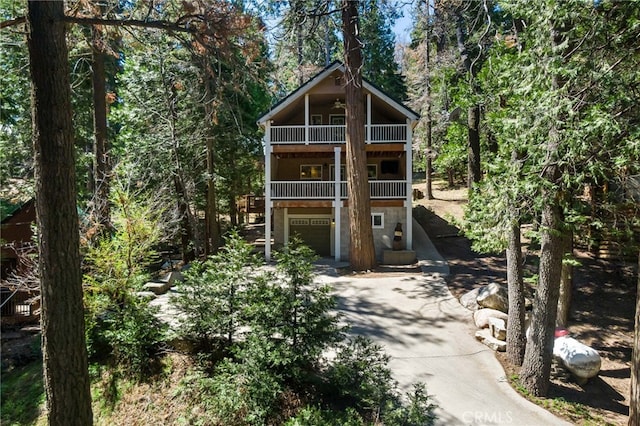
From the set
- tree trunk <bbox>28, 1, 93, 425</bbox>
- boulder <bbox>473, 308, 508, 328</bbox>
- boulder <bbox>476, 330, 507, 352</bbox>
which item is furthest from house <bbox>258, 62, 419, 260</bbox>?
tree trunk <bbox>28, 1, 93, 425</bbox>

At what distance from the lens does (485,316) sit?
28.9 feet

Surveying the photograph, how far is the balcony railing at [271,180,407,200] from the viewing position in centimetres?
1534

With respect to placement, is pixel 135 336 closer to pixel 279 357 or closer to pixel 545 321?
pixel 279 357

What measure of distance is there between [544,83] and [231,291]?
21.3 ft

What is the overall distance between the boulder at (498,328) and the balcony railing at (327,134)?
29.9 feet

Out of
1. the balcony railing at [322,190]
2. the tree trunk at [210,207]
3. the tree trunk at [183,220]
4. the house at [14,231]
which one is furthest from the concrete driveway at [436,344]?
the house at [14,231]

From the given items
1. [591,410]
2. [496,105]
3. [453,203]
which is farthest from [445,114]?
[591,410]

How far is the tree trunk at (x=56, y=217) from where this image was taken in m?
3.97

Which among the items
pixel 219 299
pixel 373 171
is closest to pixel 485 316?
pixel 219 299

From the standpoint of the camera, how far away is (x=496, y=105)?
8914mm

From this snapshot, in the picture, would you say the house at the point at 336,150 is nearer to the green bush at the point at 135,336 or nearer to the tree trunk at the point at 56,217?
the green bush at the point at 135,336

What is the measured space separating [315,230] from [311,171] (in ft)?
10.6

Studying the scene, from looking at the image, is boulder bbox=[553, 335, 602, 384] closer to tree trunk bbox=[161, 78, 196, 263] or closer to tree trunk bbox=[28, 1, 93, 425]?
tree trunk bbox=[28, 1, 93, 425]

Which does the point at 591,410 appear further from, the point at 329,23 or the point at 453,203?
the point at 453,203
